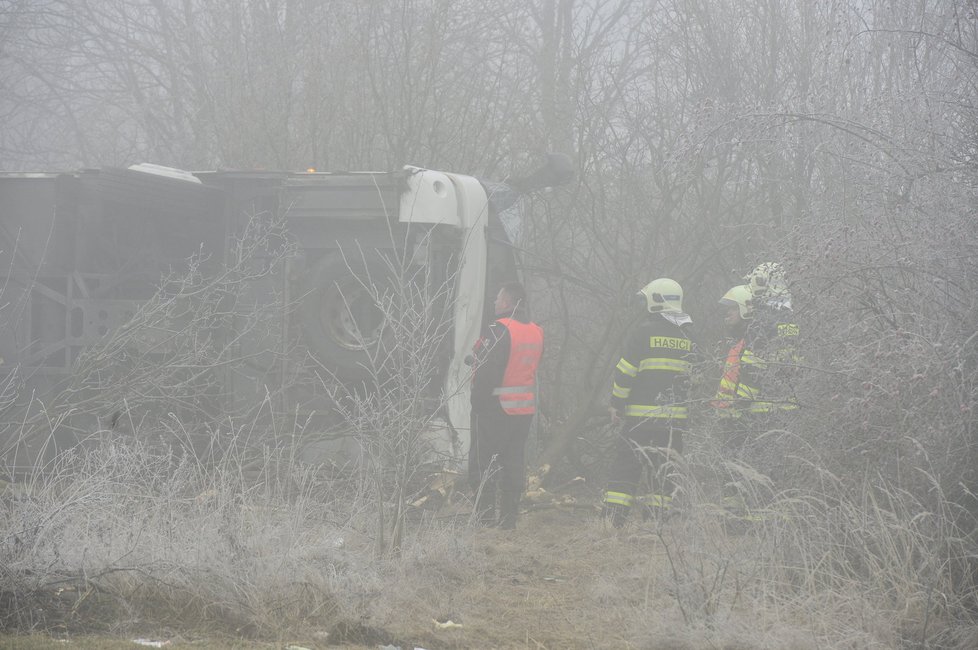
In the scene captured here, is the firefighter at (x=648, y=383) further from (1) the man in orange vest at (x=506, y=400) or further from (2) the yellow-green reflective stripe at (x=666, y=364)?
(1) the man in orange vest at (x=506, y=400)

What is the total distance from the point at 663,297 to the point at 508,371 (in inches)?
48.1

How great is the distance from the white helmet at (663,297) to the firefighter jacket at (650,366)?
0.08 m

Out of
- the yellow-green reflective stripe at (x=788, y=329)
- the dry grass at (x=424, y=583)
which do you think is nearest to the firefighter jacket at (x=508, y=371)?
the dry grass at (x=424, y=583)

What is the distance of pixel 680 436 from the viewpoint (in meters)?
7.89

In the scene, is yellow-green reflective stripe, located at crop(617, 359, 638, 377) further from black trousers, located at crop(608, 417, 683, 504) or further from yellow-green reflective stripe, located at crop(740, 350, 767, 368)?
yellow-green reflective stripe, located at crop(740, 350, 767, 368)

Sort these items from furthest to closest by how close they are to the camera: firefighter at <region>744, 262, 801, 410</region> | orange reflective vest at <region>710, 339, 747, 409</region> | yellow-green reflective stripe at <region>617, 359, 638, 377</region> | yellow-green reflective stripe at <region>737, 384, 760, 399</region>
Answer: yellow-green reflective stripe at <region>617, 359, 638, 377</region> < orange reflective vest at <region>710, 339, 747, 409</region> < yellow-green reflective stripe at <region>737, 384, 760, 399</region> < firefighter at <region>744, 262, 801, 410</region>

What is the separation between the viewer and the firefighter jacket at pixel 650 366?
7789mm

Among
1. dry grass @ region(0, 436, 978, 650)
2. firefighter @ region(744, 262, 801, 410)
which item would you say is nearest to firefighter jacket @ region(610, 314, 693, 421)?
firefighter @ region(744, 262, 801, 410)

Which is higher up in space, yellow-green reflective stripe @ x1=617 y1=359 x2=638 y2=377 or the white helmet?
the white helmet

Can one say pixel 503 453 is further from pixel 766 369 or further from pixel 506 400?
pixel 766 369

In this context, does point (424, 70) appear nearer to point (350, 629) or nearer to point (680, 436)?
point (680, 436)

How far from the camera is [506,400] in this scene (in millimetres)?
7797

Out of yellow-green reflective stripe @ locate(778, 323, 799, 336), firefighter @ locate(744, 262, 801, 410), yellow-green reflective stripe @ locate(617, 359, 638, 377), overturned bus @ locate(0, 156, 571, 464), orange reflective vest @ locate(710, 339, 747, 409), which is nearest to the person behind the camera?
firefighter @ locate(744, 262, 801, 410)

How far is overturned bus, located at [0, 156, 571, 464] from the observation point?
25.4 ft
